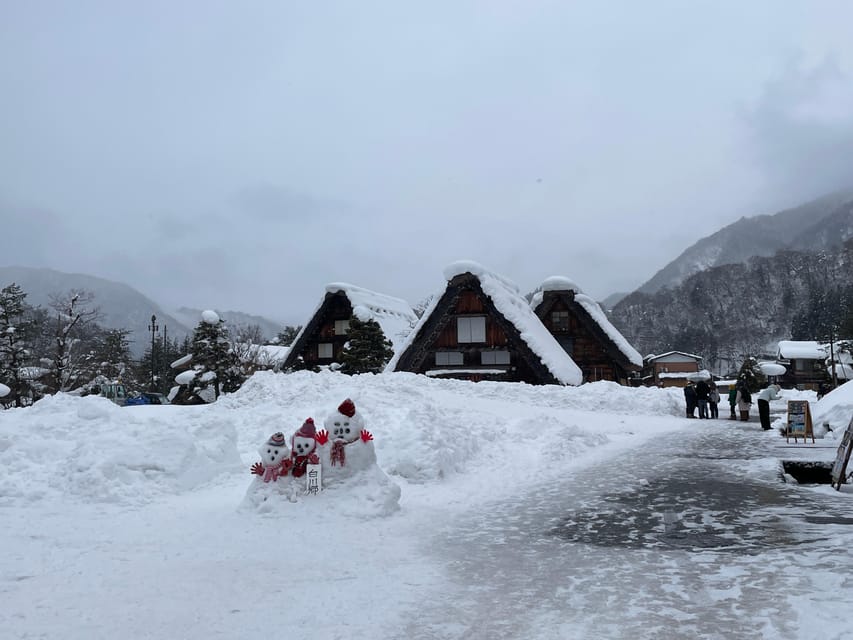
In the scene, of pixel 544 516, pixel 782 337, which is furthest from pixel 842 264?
pixel 544 516

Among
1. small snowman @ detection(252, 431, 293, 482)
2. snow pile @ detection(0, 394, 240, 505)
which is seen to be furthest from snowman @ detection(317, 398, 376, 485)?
snow pile @ detection(0, 394, 240, 505)

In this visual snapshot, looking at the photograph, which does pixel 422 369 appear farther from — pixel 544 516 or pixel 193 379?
pixel 544 516

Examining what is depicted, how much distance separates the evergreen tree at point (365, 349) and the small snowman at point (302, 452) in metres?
23.0

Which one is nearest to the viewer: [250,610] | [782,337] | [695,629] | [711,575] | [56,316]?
[695,629]

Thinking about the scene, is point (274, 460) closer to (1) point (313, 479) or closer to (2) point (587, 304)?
(1) point (313, 479)

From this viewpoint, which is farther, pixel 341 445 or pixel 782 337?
pixel 782 337

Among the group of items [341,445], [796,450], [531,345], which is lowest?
[796,450]

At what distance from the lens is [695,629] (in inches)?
152

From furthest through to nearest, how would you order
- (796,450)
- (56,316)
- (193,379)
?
(193,379) → (56,316) → (796,450)

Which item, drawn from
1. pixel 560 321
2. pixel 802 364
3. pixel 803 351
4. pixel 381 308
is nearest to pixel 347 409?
pixel 560 321

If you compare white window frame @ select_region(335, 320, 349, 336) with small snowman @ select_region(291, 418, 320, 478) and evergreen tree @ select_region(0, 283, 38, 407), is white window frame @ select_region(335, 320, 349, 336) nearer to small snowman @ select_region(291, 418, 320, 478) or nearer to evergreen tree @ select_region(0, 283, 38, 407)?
evergreen tree @ select_region(0, 283, 38, 407)

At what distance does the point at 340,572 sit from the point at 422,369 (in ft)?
79.3

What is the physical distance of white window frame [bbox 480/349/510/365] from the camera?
28.5 meters

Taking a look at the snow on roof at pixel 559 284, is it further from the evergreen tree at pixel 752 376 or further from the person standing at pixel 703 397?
the evergreen tree at pixel 752 376
